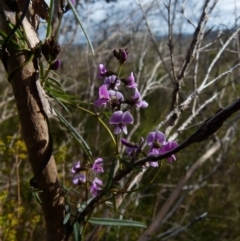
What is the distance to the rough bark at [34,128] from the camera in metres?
0.44

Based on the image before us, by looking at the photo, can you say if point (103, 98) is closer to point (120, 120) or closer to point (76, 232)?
point (120, 120)

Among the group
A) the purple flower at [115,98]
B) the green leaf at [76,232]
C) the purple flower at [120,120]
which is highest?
the purple flower at [115,98]

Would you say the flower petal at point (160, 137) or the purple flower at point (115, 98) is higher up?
the purple flower at point (115, 98)

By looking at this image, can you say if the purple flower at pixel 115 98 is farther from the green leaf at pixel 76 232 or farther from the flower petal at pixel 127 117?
the green leaf at pixel 76 232

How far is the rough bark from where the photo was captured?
44 cm

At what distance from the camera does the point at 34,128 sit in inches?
17.7

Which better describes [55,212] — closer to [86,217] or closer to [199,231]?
[86,217]

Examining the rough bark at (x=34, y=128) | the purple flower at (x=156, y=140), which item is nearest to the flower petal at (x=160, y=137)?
the purple flower at (x=156, y=140)

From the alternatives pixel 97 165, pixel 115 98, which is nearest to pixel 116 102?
pixel 115 98

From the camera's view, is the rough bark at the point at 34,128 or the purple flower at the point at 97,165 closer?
the rough bark at the point at 34,128

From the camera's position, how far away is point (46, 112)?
450mm

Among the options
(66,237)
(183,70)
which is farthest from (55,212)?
(183,70)

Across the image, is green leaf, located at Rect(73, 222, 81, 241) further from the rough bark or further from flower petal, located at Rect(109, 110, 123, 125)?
flower petal, located at Rect(109, 110, 123, 125)

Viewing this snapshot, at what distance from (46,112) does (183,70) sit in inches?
13.2
